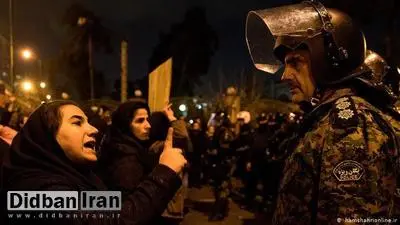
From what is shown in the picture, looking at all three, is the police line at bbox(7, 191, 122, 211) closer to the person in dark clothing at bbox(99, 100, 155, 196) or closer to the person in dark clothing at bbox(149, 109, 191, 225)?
the person in dark clothing at bbox(99, 100, 155, 196)

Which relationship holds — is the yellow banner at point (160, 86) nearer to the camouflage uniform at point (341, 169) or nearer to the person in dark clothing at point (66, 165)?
the person in dark clothing at point (66, 165)

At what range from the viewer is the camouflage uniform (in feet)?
6.27

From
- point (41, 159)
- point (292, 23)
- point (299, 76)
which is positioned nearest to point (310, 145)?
point (299, 76)

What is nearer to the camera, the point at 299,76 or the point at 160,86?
the point at 299,76

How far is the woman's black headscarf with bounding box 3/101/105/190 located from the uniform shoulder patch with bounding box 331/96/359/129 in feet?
4.75

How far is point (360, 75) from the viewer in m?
2.23

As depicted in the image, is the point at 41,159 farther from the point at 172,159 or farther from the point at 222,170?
the point at 222,170

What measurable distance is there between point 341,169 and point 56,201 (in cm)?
145

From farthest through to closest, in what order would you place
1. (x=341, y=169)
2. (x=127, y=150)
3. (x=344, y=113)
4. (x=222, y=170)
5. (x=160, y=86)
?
(x=222, y=170) → (x=160, y=86) → (x=127, y=150) → (x=344, y=113) → (x=341, y=169)

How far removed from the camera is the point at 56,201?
2.14m

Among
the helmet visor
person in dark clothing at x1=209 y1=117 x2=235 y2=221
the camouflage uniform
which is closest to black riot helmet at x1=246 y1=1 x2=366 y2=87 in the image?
the helmet visor

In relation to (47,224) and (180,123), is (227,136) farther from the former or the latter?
(47,224)

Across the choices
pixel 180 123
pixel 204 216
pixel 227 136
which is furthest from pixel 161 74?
pixel 227 136

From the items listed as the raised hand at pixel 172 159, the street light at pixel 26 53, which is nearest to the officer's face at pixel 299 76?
the raised hand at pixel 172 159
